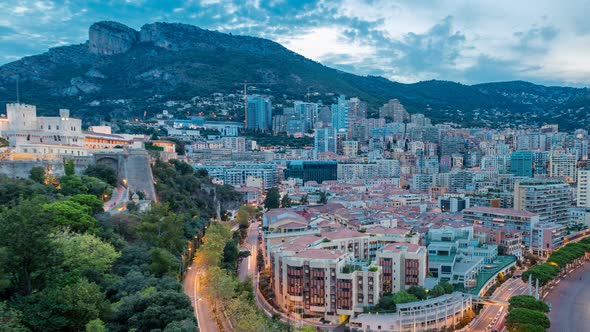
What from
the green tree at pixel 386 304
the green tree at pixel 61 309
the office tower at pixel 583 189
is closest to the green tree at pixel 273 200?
the green tree at pixel 386 304

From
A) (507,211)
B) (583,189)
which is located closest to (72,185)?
(507,211)

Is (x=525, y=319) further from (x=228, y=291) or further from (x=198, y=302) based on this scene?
(x=198, y=302)

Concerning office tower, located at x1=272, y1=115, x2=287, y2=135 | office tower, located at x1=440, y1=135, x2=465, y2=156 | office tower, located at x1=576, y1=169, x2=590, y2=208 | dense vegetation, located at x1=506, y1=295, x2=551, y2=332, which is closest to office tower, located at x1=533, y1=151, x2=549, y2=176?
office tower, located at x1=440, y1=135, x2=465, y2=156

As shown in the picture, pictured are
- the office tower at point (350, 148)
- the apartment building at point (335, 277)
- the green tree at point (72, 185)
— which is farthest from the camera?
the office tower at point (350, 148)

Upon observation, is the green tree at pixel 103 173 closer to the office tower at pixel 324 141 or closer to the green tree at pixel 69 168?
the green tree at pixel 69 168

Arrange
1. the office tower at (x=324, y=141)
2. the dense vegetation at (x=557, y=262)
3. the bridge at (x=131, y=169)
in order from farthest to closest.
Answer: the office tower at (x=324, y=141) → the bridge at (x=131, y=169) → the dense vegetation at (x=557, y=262)

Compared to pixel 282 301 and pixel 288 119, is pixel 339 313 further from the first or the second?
pixel 288 119

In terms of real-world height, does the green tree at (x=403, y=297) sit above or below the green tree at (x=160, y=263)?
below
